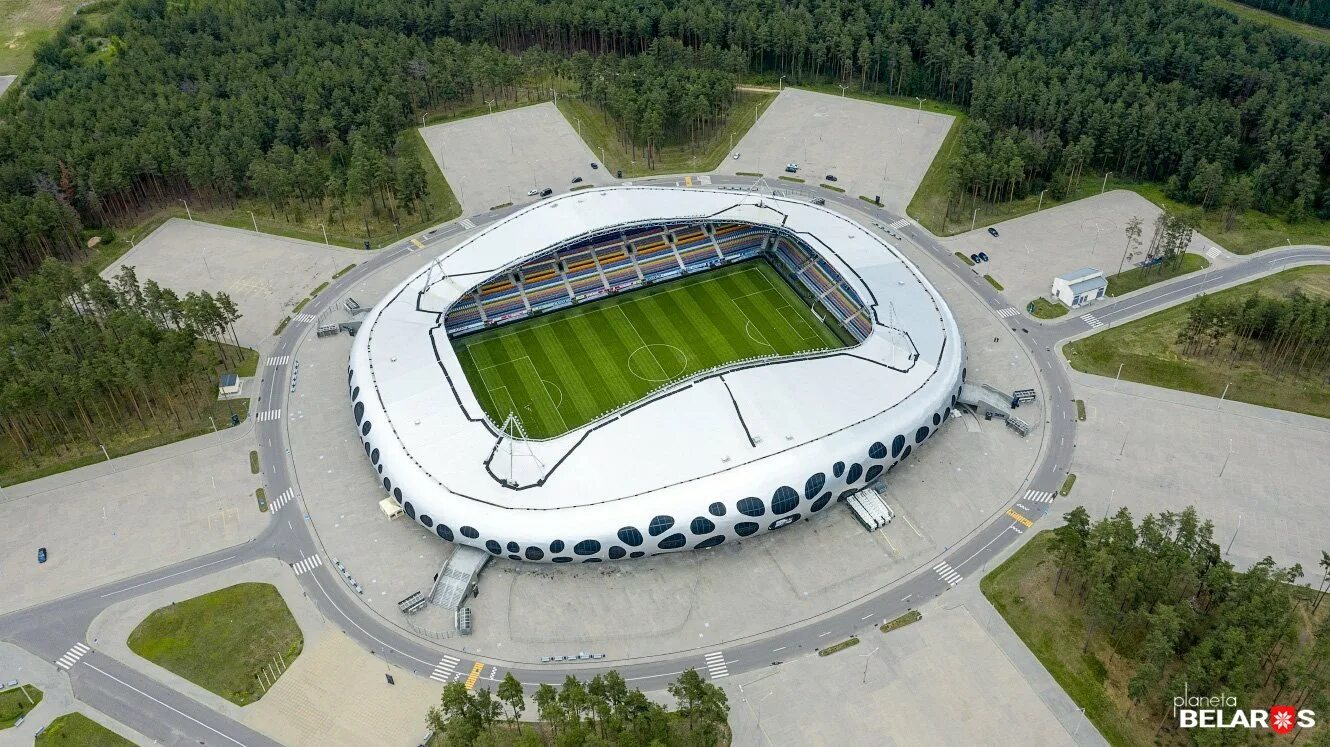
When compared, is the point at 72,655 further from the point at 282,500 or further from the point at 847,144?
the point at 847,144

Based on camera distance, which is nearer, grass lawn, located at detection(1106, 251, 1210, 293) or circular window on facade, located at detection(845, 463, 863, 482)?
circular window on facade, located at detection(845, 463, 863, 482)

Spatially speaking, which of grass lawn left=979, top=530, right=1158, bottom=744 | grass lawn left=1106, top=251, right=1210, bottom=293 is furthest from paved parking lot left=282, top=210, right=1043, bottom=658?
grass lawn left=1106, top=251, right=1210, bottom=293

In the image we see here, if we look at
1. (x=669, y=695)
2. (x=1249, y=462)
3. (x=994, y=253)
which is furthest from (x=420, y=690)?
(x=994, y=253)

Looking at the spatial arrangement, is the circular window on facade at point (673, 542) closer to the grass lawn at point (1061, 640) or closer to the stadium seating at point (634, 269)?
the grass lawn at point (1061, 640)

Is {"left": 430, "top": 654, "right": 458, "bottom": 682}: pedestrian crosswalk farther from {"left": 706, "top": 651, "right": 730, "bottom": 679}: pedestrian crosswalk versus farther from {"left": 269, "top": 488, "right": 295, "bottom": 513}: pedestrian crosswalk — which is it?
{"left": 269, "top": 488, "right": 295, "bottom": 513}: pedestrian crosswalk

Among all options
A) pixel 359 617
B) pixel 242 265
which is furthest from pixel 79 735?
pixel 242 265

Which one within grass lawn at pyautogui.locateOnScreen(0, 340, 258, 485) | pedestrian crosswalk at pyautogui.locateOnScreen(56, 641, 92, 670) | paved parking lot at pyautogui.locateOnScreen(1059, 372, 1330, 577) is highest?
grass lawn at pyautogui.locateOnScreen(0, 340, 258, 485)

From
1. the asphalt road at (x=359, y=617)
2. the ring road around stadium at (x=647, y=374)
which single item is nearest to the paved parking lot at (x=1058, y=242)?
the ring road around stadium at (x=647, y=374)
